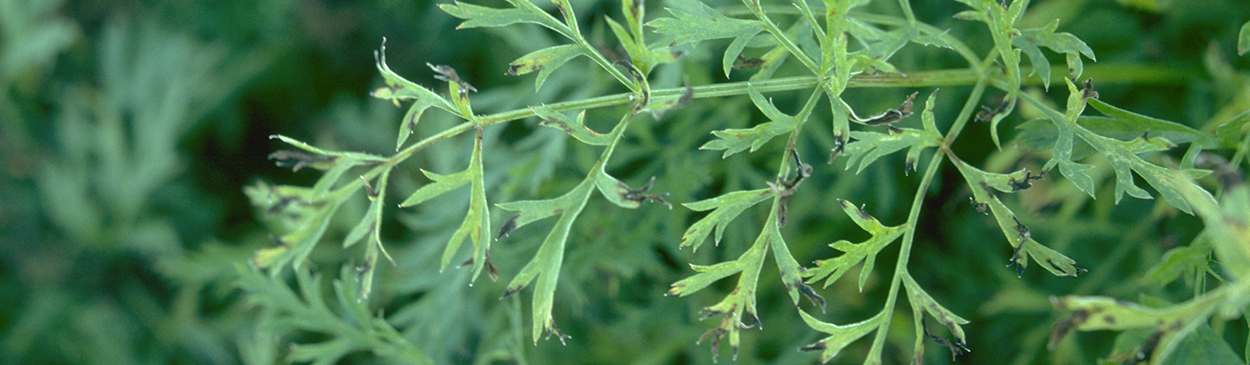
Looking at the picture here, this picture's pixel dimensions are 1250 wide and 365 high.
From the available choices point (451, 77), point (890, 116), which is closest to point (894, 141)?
point (890, 116)

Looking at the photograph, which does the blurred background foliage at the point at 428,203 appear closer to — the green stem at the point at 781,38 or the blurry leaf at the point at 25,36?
the blurry leaf at the point at 25,36

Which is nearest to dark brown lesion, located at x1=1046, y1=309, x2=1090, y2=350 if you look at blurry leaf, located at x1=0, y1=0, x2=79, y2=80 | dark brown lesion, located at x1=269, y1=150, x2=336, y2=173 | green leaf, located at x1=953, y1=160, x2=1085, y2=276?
green leaf, located at x1=953, y1=160, x2=1085, y2=276

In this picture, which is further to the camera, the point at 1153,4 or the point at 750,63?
the point at 1153,4

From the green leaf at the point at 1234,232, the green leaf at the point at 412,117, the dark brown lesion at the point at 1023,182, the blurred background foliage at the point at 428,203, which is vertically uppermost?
the green leaf at the point at 1234,232

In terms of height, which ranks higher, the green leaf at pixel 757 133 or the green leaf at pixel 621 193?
the green leaf at pixel 757 133

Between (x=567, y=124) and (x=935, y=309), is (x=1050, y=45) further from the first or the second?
(x=567, y=124)

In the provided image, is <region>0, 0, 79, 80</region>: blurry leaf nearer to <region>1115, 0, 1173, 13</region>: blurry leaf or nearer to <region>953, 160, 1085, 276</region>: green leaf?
<region>953, 160, 1085, 276</region>: green leaf

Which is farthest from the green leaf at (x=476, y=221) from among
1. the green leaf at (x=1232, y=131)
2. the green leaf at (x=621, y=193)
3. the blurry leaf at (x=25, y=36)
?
the blurry leaf at (x=25, y=36)
